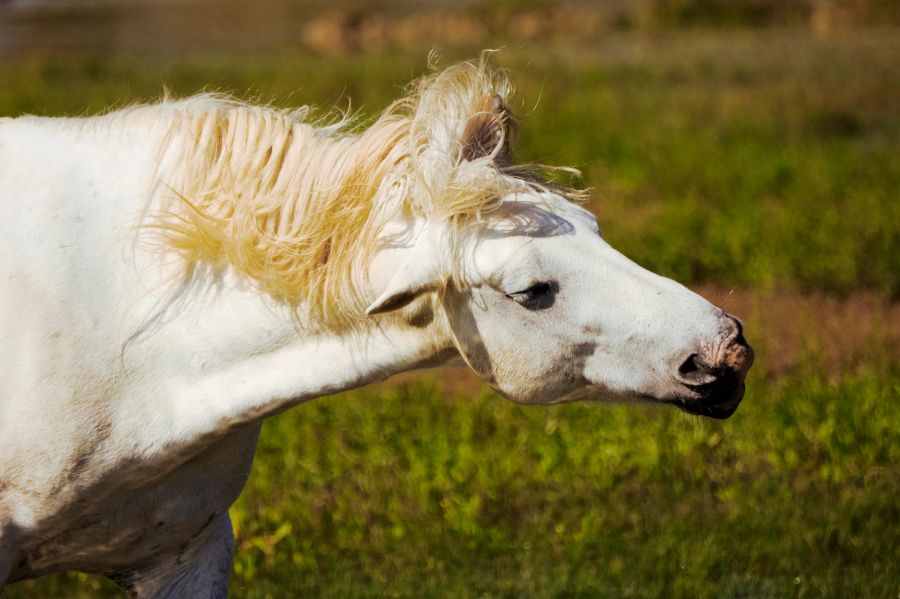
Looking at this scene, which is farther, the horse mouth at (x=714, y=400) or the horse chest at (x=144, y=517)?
the horse chest at (x=144, y=517)

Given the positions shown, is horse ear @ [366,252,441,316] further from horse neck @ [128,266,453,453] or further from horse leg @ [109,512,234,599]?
horse leg @ [109,512,234,599]

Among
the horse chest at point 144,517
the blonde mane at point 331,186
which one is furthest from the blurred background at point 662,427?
the horse chest at point 144,517

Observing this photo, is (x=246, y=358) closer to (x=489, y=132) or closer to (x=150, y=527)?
(x=150, y=527)

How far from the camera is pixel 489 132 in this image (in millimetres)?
3086

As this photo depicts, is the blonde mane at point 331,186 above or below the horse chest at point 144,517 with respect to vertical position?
above

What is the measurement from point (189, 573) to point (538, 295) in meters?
1.45

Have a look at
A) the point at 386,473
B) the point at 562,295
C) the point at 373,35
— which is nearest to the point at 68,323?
the point at 562,295

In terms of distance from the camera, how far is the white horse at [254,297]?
2.90 metres

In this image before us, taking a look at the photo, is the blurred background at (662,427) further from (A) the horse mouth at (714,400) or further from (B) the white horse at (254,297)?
(A) the horse mouth at (714,400)

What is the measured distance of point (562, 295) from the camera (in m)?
2.89

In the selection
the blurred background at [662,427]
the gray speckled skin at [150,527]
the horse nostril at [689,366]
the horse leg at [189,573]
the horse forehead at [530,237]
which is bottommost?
the blurred background at [662,427]

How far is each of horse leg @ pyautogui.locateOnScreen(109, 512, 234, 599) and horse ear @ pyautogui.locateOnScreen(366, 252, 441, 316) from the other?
1.03m

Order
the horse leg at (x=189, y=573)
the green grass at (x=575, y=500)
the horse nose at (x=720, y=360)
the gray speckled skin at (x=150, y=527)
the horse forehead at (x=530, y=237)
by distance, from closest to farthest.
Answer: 1. the horse nose at (x=720, y=360)
2. the horse forehead at (x=530, y=237)
3. the gray speckled skin at (x=150, y=527)
4. the horse leg at (x=189, y=573)
5. the green grass at (x=575, y=500)

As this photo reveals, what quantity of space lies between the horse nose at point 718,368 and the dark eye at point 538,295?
34 cm
